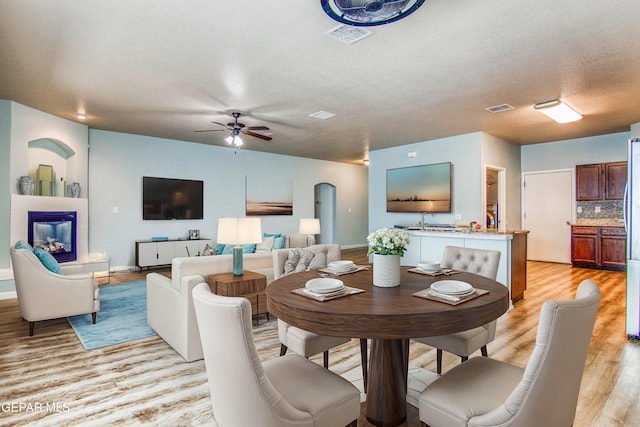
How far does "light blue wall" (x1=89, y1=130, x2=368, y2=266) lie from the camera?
20.7 ft

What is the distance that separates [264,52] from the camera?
10.3 feet

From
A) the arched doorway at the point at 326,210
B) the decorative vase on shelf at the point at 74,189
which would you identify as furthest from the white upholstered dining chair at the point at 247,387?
the arched doorway at the point at 326,210

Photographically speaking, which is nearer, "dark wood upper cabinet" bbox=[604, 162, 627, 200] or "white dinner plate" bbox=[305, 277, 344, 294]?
"white dinner plate" bbox=[305, 277, 344, 294]

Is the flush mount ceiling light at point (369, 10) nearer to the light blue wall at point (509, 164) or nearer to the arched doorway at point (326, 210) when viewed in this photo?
the light blue wall at point (509, 164)

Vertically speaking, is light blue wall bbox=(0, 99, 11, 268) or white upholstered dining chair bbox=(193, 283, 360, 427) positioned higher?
light blue wall bbox=(0, 99, 11, 268)

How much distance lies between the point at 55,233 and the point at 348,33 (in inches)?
210

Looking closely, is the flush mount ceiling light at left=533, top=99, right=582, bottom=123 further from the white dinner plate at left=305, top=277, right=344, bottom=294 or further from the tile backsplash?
the white dinner plate at left=305, top=277, right=344, bottom=294

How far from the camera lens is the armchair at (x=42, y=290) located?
3250 millimetres

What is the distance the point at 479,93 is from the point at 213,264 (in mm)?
3657

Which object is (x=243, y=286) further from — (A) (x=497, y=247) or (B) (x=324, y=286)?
(A) (x=497, y=247)

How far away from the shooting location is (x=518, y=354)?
113 inches

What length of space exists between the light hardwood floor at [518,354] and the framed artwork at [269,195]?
4.74 metres

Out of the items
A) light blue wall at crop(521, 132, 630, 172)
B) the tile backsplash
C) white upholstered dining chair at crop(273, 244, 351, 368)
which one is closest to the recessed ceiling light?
white upholstered dining chair at crop(273, 244, 351, 368)

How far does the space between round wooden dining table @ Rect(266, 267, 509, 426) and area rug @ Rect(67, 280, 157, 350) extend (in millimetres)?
2210
